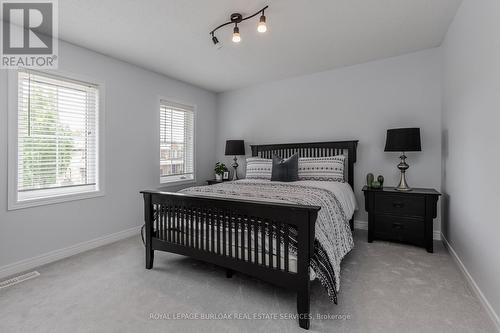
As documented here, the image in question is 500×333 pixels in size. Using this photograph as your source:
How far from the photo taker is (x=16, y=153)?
2375mm

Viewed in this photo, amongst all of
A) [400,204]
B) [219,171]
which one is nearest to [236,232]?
[400,204]

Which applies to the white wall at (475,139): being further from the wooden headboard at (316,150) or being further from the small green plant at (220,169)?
the small green plant at (220,169)

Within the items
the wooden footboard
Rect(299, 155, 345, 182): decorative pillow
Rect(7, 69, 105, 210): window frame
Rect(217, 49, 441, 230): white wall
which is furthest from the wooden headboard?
Rect(7, 69, 105, 210): window frame

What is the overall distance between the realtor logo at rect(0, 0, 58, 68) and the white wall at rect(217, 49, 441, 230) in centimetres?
296

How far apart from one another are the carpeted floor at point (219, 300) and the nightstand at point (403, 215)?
0.36 m

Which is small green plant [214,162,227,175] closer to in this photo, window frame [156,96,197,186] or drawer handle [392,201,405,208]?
window frame [156,96,197,186]

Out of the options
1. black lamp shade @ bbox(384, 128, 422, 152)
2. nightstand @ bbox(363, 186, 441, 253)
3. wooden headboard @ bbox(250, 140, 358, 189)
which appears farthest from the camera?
wooden headboard @ bbox(250, 140, 358, 189)

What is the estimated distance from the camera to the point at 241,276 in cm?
223

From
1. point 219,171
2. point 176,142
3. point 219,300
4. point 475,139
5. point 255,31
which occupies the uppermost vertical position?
point 255,31

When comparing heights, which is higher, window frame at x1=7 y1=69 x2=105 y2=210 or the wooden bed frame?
window frame at x1=7 y1=69 x2=105 y2=210

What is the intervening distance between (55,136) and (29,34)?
3.45 feet

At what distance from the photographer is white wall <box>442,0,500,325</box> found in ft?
5.25

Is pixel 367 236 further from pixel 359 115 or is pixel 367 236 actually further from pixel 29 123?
pixel 29 123

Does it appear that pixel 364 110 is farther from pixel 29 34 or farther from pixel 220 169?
pixel 29 34
